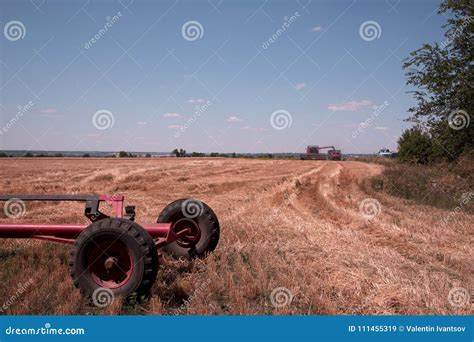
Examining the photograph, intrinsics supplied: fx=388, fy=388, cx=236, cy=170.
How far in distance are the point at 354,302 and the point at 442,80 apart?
35.2 ft

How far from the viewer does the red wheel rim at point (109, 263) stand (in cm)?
431

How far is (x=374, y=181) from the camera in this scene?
18500 mm

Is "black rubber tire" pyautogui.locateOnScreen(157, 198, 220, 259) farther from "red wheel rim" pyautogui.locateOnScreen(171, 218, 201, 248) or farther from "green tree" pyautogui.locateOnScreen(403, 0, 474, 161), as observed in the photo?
"green tree" pyautogui.locateOnScreen(403, 0, 474, 161)

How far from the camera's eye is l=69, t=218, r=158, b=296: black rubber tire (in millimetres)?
4113

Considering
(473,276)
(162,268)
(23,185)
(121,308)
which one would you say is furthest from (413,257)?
(23,185)

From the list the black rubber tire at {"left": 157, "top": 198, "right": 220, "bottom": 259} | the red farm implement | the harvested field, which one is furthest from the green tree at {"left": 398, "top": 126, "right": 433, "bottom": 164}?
the red farm implement

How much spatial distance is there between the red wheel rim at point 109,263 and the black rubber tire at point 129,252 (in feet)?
0.24

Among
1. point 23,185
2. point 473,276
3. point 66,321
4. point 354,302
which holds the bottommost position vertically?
point 66,321

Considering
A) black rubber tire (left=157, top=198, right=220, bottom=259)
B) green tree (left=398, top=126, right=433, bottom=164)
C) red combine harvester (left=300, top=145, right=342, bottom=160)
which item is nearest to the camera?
black rubber tire (left=157, top=198, right=220, bottom=259)

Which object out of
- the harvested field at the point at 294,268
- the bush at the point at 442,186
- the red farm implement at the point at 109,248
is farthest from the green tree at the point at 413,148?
the red farm implement at the point at 109,248

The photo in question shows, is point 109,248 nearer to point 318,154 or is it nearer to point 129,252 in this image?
point 129,252

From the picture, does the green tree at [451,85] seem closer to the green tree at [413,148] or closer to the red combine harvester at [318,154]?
the green tree at [413,148]

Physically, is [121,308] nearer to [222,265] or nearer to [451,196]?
[222,265]

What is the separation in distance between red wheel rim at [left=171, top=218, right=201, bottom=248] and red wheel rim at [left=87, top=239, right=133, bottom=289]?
1.57 metres
